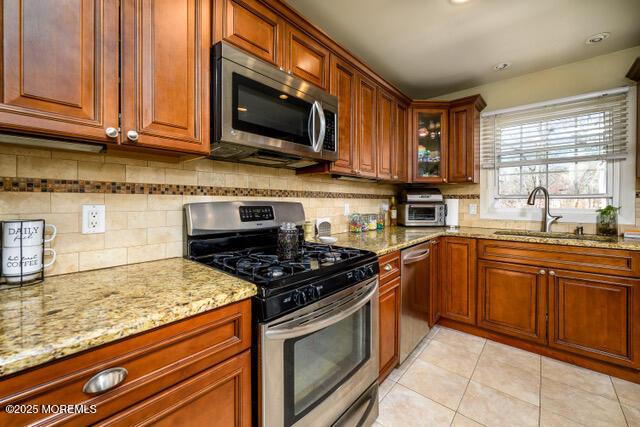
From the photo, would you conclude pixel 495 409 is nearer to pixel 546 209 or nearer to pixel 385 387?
pixel 385 387

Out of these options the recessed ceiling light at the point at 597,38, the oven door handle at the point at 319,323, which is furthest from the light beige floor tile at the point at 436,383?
the recessed ceiling light at the point at 597,38

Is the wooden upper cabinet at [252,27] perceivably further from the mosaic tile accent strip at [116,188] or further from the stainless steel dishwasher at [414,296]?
the stainless steel dishwasher at [414,296]

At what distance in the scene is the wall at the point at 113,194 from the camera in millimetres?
1045

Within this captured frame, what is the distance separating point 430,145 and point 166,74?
2.58 meters

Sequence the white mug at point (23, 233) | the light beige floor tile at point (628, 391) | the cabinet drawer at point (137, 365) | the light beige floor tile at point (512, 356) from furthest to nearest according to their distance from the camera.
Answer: the light beige floor tile at point (512, 356), the light beige floor tile at point (628, 391), the white mug at point (23, 233), the cabinet drawer at point (137, 365)

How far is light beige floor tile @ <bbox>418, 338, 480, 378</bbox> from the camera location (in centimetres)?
201

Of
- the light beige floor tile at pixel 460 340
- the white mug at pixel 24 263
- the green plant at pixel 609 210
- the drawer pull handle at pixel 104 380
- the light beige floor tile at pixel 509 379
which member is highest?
the green plant at pixel 609 210

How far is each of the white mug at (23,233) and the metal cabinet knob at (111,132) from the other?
0.42 meters

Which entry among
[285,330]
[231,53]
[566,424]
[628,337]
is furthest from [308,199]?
[628,337]

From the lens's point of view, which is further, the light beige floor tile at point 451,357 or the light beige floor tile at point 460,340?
the light beige floor tile at point 460,340

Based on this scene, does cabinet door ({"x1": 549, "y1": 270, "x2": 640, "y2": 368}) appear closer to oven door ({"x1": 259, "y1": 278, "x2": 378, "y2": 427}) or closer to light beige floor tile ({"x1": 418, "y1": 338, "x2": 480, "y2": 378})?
light beige floor tile ({"x1": 418, "y1": 338, "x2": 480, "y2": 378})

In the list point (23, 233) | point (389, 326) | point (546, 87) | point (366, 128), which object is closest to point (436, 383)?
point (389, 326)

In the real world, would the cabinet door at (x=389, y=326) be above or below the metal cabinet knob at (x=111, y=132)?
below

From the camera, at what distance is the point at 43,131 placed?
32.9 inches
